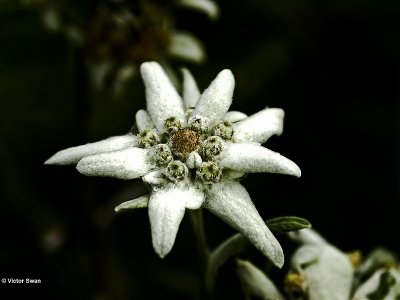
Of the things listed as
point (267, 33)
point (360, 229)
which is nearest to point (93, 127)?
point (267, 33)

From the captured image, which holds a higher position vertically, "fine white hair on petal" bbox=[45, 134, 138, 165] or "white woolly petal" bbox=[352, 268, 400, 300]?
"fine white hair on petal" bbox=[45, 134, 138, 165]

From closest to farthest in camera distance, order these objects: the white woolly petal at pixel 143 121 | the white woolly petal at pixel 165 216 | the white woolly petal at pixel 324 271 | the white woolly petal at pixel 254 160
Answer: the white woolly petal at pixel 165 216 → the white woolly petal at pixel 254 160 → the white woolly petal at pixel 143 121 → the white woolly petal at pixel 324 271

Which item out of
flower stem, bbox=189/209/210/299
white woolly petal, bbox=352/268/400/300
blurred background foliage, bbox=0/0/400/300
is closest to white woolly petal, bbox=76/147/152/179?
flower stem, bbox=189/209/210/299

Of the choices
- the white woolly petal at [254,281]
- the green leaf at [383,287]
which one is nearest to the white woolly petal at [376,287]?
the green leaf at [383,287]

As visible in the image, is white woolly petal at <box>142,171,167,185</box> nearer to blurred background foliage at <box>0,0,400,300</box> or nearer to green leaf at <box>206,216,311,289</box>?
green leaf at <box>206,216,311,289</box>

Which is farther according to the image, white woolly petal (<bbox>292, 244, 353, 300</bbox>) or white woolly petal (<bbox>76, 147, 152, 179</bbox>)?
white woolly petal (<bbox>292, 244, 353, 300</bbox>)

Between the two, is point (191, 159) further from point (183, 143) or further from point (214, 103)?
point (214, 103)

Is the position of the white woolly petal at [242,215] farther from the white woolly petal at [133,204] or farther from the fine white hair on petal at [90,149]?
the fine white hair on petal at [90,149]
